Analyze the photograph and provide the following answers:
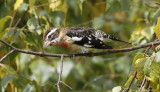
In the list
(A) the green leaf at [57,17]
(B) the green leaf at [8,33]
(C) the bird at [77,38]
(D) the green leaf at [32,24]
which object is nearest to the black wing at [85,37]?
(C) the bird at [77,38]

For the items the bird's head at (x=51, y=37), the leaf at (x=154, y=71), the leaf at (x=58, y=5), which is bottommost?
the leaf at (x=154, y=71)

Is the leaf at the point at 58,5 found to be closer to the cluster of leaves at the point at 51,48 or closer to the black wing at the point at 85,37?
the cluster of leaves at the point at 51,48

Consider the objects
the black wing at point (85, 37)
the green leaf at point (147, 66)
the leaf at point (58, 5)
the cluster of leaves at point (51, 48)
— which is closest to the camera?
the green leaf at point (147, 66)

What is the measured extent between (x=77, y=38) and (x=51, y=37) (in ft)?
0.94

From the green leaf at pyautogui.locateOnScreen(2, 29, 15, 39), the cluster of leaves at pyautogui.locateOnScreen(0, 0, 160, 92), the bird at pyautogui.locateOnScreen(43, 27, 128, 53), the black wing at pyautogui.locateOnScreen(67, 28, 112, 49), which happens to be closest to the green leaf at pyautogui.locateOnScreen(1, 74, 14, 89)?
the cluster of leaves at pyautogui.locateOnScreen(0, 0, 160, 92)

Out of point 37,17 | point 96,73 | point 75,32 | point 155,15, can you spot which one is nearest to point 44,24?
point 37,17

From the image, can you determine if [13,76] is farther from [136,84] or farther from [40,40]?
Result: [136,84]

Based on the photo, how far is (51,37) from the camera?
507 cm

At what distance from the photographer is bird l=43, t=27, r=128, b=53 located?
16.3ft

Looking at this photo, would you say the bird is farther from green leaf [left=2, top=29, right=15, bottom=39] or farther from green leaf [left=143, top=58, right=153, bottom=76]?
green leaf [left=143, top=58, right=153, bottom=76]

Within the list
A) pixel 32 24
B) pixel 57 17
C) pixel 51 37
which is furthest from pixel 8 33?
pixel 51 37

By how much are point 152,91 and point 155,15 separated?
3.53 feet

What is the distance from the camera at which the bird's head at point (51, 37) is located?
4.96 metres

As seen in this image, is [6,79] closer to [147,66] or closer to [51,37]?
[51,37]
